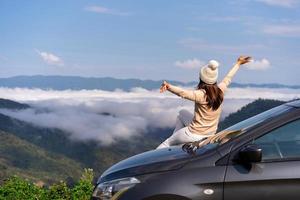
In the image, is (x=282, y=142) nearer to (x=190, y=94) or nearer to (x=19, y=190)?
(x=190, y=94)

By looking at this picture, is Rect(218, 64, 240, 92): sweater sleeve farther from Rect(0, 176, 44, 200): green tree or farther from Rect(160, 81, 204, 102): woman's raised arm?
Rect(0, 176, 44, 200): green tree

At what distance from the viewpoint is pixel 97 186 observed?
5.18 metres

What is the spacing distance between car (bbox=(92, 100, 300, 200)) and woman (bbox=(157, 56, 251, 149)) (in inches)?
88.8

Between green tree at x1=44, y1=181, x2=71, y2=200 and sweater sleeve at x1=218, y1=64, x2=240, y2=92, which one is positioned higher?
sweater sleeve at x1=218, y1=64, x2=240, y2=92

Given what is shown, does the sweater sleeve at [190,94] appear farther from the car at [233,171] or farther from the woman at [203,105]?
the car at [233,171]

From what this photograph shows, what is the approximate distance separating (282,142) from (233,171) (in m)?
0.48

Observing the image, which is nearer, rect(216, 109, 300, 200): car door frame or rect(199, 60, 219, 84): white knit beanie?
rect(216, 109, 300, 200): car door frame

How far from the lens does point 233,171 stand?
15.3ft

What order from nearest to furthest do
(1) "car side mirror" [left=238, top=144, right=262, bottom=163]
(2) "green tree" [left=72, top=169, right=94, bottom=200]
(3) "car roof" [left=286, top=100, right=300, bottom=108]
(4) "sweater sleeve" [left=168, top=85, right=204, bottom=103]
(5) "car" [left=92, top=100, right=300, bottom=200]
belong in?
1. (1) "car side mirror" [left=238, top=144, right=262, bottom=163]
2. (5) "car" [left=92, top=100, right=300, bottom=200]
3. (3) "car roof" [left=286, top=100, right=300, bottom=108]
4. (4) "sweater sleeve" [left=168, top=85, right=204, bottom=103]
5. (2) "green tree" [left=72, top=169, right=94, bottom=200]

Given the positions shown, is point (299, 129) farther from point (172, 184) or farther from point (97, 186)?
point (97, 186)

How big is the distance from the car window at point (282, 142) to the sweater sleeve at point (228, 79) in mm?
2772

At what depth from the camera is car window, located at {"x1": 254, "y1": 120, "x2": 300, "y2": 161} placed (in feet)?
15.5

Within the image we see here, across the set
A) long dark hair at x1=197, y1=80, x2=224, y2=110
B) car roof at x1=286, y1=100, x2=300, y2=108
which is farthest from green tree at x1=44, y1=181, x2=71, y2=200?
car roof at x1=286, y1=100, x2=300, y2=108

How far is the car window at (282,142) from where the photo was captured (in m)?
4.73
